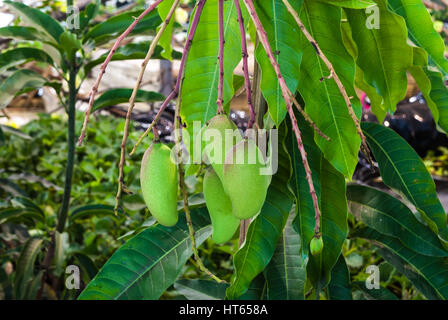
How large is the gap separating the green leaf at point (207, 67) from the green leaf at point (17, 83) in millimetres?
649

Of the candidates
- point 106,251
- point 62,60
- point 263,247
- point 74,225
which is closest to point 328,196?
point 263,247

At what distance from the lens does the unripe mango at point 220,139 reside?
0.39 meters

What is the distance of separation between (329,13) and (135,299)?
47 cm

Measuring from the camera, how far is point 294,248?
2.46 ft

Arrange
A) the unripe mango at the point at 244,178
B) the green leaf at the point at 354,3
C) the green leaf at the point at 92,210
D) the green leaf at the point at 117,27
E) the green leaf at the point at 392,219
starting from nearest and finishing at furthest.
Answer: the unripe mango at the point at 244,178 < the green leaf at the point at 354,3 < the green leaf at the point at 392,219 < the green leaf at the point at 117,27 < the green leaf at the point at 92,210

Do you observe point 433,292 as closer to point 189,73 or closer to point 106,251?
point 189,73

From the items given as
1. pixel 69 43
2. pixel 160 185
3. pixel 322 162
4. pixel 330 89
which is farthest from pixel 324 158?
pixel 69 43

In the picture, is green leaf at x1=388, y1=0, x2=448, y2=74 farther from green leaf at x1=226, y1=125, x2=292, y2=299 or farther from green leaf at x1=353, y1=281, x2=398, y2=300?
green leaf at x1=353, y1=281, x2=398, y2=300

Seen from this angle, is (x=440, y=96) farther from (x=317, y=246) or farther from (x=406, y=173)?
(x=317, y=246)

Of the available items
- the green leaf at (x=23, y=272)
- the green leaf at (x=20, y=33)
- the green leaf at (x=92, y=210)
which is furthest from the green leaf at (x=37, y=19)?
the green leaf at (x=23, y=272)

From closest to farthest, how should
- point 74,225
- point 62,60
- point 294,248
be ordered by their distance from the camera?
point 294,248
point 62,60
point 74,225

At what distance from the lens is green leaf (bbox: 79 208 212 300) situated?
604 mm

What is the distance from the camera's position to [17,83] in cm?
107

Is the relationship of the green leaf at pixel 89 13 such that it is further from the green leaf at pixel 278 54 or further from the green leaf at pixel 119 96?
the green leaf at pixel 278 54
